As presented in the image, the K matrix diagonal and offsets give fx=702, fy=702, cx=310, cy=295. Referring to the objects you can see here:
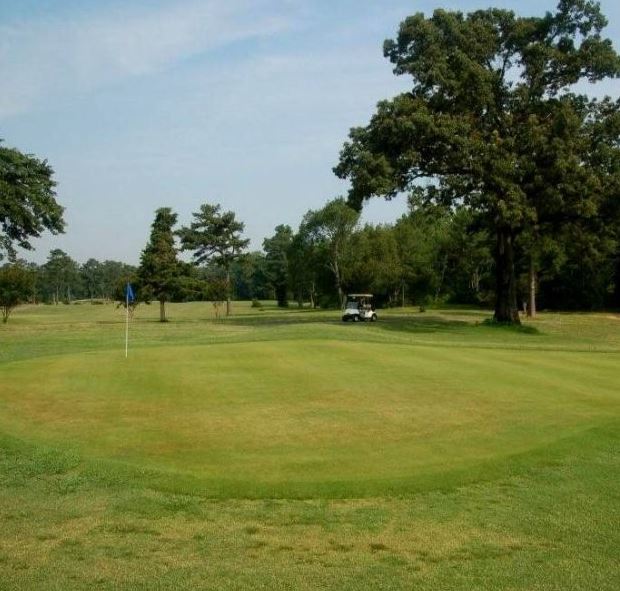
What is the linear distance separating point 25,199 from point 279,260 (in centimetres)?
8539

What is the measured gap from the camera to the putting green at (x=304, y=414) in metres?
8.88

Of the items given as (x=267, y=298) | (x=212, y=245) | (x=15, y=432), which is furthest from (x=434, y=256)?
(x=15, y=432)

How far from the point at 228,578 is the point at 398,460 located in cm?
396

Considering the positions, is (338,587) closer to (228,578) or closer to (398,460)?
(228,578)

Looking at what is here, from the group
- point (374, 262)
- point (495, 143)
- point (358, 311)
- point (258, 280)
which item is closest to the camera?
point (495, 143)

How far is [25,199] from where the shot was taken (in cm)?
4850

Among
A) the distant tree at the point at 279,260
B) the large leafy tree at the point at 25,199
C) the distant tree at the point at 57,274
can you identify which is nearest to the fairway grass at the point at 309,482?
the large leafy tree at the point at 25,199

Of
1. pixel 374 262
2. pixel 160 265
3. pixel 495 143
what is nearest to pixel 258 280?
pixel 374 262

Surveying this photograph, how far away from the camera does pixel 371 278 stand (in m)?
93.5

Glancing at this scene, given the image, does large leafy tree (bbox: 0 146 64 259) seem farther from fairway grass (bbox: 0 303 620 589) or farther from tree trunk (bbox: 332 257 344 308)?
tree trunk (bbox: 332 257 344 308)

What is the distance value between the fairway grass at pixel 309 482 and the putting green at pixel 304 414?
0.18ft

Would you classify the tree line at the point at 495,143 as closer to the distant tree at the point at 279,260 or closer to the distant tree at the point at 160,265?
the distant tree at the point at 160,265

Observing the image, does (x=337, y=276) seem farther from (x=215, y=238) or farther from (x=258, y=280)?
(x=258, y=280)

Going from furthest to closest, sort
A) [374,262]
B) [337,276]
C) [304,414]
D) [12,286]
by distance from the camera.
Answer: [337,276]
[374,262]
[12,286]
[304,414]
